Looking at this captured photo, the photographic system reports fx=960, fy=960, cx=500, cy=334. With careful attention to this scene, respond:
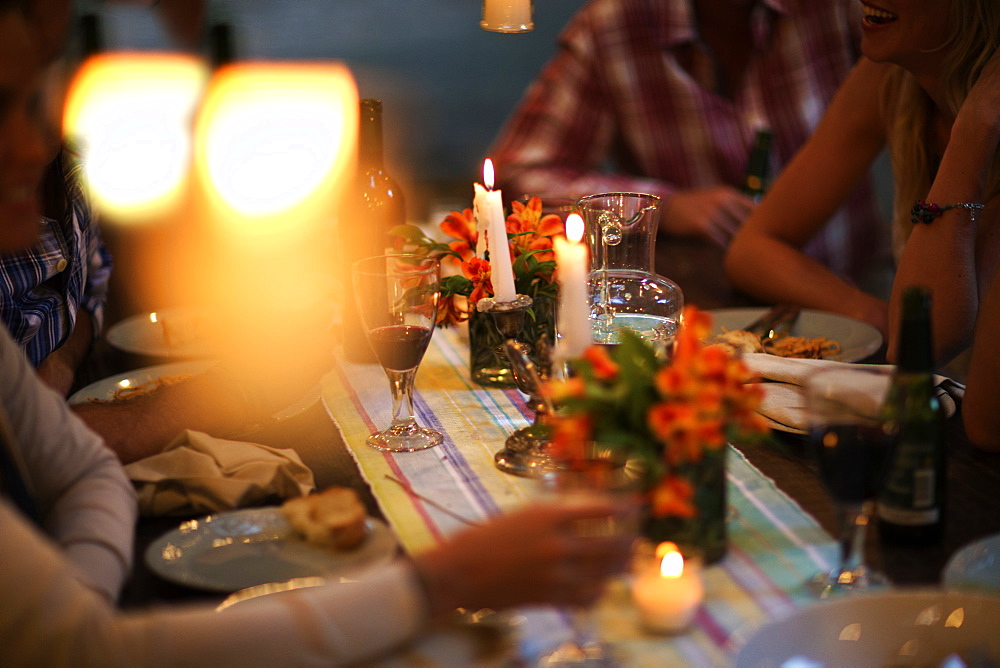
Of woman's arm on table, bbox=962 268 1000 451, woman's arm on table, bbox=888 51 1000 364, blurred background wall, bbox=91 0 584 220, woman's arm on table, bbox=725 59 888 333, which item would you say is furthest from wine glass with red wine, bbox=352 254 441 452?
blurred background wall, bbox=91 0 584 220

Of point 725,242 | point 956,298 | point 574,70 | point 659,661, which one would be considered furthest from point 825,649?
point 574,70

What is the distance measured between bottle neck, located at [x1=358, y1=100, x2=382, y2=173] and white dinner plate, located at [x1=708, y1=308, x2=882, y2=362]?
61cm

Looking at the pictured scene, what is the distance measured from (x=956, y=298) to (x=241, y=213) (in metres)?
2.70

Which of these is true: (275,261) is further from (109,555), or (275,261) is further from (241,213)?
(241,213)

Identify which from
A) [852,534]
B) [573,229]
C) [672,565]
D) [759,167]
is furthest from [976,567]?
[759,167]

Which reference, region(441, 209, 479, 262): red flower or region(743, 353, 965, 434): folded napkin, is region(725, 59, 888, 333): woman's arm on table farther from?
region(441, 209, 479, 262): red flower

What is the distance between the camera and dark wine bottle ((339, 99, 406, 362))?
1.45 m

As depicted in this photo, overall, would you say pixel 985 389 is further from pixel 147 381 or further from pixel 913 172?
pixel 147 381

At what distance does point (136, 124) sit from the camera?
3.98m

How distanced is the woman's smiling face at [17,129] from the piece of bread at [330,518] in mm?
363

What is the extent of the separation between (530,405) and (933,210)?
0.80 meters

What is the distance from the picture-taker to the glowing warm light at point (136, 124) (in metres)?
3.59

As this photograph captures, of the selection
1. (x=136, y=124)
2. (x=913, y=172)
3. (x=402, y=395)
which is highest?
(x=913, y=172)

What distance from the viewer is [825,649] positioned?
0.73 m
